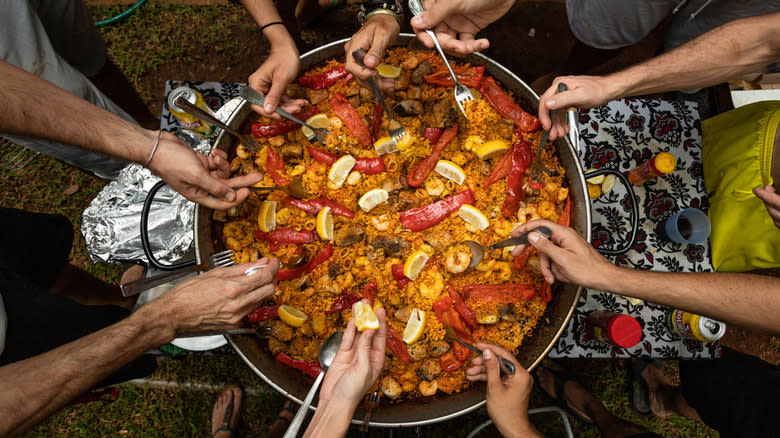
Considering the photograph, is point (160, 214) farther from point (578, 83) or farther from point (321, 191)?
point (578, 83)

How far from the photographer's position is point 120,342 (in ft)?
5.69

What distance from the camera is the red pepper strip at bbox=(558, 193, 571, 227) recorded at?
2.30 m

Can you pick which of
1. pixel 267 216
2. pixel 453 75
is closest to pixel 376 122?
pixel 453 75

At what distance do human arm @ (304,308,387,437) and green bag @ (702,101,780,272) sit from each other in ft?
8.91

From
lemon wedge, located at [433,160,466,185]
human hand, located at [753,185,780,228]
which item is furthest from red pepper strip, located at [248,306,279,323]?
human hand, located at [753,185,780,228]

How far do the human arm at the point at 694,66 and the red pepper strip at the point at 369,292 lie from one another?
1.42m

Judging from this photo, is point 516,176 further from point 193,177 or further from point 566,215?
point 193,177

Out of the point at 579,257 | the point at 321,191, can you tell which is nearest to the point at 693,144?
the point at 579,257

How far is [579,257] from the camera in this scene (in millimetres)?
1917

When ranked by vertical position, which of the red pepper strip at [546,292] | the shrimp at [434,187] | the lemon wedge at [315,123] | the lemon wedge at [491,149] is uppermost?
the lemon wedge at [315,123]

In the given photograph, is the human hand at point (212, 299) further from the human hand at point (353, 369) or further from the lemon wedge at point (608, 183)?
the lemon wedge at point (608, 183)

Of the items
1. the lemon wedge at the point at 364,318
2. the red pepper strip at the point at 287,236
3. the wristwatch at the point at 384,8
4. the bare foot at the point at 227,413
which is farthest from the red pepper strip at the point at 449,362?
the bare foot at the point at 227,413

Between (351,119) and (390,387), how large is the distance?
1.71 metres

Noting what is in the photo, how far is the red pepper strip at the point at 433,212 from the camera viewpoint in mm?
2416
